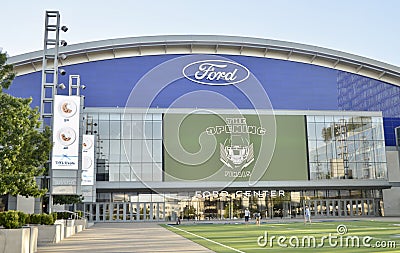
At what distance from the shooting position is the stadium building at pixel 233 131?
67812 millimetres

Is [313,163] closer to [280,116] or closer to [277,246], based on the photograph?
[280,116]

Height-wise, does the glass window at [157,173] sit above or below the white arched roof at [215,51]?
below

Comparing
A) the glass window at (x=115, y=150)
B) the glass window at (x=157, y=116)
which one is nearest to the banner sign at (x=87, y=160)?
the glass window at (x=115, y=150)

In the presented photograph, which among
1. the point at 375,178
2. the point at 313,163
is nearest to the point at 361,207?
the point at 375,178

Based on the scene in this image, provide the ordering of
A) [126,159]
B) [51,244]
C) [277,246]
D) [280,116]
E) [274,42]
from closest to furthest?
[277,246] < [51,244] < [126,159] < [280,116] < [274,42]

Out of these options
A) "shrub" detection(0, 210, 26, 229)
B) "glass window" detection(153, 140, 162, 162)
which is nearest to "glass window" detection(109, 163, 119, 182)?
"glass window" detection(153, 140, 162, 162)

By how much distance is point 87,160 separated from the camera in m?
45.8

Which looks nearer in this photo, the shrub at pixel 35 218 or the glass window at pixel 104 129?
the shrub at pixel 35 218

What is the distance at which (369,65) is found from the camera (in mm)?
83312

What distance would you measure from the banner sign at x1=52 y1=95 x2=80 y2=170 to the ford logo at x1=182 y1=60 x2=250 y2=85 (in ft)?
149

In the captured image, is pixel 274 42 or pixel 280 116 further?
pixel 274 42

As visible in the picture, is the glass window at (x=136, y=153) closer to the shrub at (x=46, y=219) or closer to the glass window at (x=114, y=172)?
the glass window at (x=114, y=172)

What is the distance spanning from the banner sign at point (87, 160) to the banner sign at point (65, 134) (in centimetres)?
1463

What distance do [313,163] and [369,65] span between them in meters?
22.4
